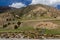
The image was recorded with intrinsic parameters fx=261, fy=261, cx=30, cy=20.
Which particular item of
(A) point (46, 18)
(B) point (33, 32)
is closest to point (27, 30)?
(B) point (33, 32)

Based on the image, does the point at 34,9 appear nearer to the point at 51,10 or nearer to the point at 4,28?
the point at 51,10

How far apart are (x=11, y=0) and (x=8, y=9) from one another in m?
0.56

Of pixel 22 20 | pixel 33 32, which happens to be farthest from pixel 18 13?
pixel 33 32

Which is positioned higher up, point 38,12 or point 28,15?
point 38,12

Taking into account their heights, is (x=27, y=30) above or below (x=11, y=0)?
below

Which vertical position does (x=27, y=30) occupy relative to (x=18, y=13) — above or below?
below

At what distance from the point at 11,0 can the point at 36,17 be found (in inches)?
71.4

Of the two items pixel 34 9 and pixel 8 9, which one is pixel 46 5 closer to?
pixel 34 9

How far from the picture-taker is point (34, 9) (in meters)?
15.2

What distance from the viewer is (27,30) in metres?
14.8

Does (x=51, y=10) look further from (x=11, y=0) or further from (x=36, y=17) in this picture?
(x=11, y=0)

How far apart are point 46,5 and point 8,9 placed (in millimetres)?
2240

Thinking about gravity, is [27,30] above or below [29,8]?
A: below

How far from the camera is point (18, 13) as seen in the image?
15.0 meters
